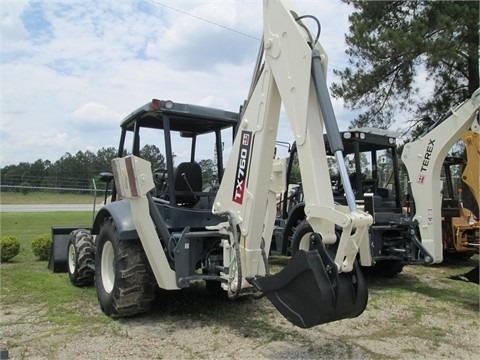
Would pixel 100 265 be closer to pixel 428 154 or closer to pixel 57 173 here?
pixel 428 154

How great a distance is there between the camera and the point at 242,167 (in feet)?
15.1

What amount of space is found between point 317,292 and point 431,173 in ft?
14.9

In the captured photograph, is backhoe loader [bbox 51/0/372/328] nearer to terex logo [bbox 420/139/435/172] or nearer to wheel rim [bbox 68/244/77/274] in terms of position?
wheel rim [bbox 68/244/77/274]

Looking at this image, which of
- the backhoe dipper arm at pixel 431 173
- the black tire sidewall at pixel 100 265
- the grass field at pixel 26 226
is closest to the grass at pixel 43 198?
the grass field at pixel 26 226

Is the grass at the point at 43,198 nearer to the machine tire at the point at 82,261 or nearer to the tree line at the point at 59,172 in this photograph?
the tree line at the point at 59,172

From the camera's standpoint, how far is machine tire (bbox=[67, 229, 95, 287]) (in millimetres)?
6730

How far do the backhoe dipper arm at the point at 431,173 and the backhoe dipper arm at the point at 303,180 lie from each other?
3415mm

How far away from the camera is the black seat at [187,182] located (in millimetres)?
5465

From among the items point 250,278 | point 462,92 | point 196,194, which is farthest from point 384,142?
point 462,92

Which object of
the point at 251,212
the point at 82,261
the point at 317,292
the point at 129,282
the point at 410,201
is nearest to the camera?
the point at 317,292

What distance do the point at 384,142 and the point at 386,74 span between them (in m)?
5.91

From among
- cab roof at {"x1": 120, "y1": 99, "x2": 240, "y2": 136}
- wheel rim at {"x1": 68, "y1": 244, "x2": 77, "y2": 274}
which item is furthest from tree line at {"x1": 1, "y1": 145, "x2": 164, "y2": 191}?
cab roof at {"x1": 120, "y1": 99, "x2": 240, "y2": 136}

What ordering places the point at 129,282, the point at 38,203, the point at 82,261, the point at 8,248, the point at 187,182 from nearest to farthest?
the point at 129,282
the point at 187,182
the point at 82,261
the point at 8,248
the point at 38,203

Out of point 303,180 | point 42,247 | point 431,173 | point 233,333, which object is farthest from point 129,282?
point 42,247
